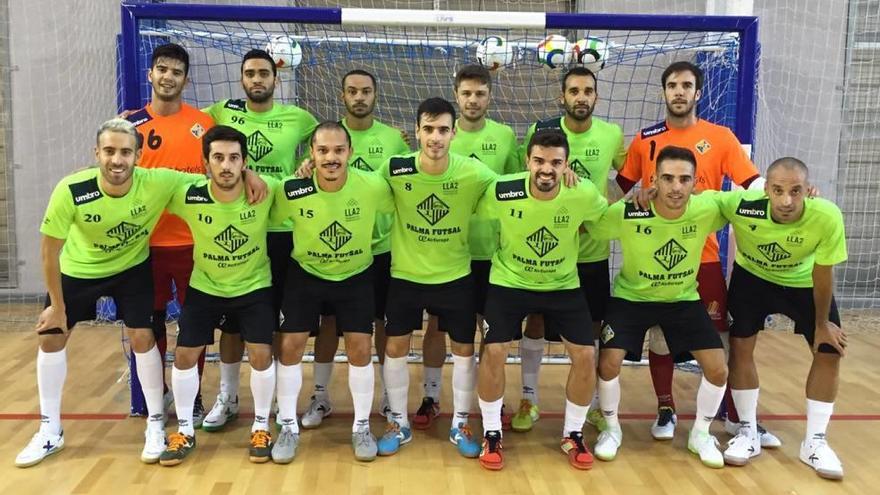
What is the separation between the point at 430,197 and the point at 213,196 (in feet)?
3.28

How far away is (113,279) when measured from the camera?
3.45m

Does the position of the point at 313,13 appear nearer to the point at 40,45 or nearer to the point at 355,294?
the point at 355,294

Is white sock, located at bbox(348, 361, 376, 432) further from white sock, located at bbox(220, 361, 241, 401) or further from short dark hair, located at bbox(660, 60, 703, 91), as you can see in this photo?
short dark hair, located at bbox(660, 60, 703, 91)

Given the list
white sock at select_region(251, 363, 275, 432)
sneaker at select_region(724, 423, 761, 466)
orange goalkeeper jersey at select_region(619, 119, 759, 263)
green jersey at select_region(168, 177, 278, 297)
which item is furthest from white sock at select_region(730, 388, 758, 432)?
green jersey at select_region(168, 177, 278, 297)

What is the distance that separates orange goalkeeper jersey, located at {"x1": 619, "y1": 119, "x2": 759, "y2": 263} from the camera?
12.2 ft

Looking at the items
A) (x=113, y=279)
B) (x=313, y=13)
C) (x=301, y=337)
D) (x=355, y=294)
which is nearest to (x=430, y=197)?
(x=355, y=294)

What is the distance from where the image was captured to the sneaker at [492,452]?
341 centimetres

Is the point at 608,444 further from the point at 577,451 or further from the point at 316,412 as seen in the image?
the point at 316,412

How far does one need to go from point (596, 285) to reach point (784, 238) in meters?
0.92

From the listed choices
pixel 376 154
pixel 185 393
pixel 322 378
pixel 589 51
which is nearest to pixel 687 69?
pixel 589 51

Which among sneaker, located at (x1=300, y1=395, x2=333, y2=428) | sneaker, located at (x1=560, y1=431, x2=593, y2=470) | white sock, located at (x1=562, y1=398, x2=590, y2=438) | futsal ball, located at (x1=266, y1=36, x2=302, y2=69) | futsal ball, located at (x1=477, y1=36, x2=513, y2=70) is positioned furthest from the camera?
futsal ball, located at (x1=266, y1=36, x2=302, y2=69)

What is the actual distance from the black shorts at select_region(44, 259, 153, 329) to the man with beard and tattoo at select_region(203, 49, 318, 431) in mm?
413

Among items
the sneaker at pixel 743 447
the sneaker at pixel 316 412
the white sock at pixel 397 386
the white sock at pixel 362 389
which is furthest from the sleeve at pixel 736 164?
the sneaker at pixel 316 412

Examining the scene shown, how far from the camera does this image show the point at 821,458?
11.3ft
